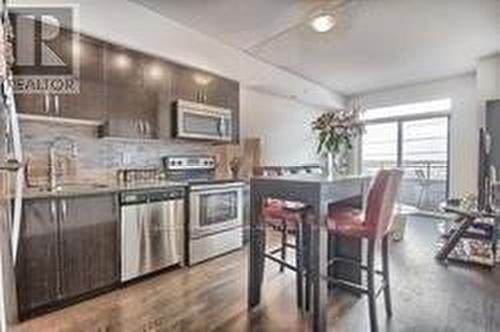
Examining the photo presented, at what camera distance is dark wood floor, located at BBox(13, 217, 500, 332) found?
2.32m

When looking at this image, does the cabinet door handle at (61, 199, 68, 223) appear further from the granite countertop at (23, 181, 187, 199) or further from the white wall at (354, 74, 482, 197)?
the white wall at (354, 74, 482, 197)

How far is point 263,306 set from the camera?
2.65m

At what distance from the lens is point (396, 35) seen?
14.6 ft

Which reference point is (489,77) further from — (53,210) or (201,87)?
(53,210)

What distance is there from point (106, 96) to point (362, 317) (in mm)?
2887

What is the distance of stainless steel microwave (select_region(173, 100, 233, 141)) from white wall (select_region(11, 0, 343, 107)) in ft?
1.67

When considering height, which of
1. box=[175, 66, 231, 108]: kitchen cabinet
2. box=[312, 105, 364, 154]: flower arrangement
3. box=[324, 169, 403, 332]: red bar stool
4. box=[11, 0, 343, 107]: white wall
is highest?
box=[11, 0, 343, 107]: white wall

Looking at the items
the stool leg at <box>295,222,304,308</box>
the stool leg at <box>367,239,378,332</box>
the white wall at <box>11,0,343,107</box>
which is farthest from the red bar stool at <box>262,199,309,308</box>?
the white wall at <box>11,0,343,107</box>

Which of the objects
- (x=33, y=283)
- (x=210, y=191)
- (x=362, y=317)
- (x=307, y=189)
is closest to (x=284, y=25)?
(x=210, y=191)

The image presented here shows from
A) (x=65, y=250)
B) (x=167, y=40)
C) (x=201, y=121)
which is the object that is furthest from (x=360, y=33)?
(x=65, y=250)

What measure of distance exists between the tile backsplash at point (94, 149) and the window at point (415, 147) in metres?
4.56

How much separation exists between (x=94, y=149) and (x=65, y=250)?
1.14 metres

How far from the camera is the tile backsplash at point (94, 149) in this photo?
2.88 metres

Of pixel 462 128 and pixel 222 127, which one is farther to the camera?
pixel 462 128
